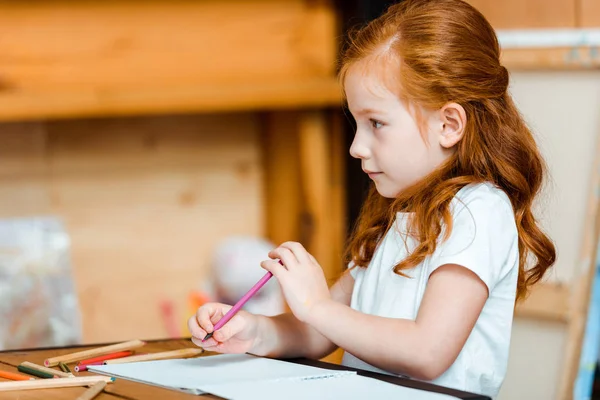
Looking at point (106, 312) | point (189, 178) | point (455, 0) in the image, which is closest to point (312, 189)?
point (189, 178)

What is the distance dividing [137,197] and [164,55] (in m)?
0.39

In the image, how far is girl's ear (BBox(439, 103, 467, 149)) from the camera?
93 centimetres

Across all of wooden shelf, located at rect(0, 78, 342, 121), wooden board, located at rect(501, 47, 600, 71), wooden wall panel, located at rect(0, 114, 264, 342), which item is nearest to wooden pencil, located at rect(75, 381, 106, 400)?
wooden shelf, located at rect(0, 78, 342, 121)

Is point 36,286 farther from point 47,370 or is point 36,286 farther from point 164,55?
point 47,370

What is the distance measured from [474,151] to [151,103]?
901 mm

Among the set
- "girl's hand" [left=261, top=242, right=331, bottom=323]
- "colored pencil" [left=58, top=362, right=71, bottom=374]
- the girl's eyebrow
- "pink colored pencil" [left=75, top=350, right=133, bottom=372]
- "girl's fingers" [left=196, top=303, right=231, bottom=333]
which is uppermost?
the girl's eyebrow

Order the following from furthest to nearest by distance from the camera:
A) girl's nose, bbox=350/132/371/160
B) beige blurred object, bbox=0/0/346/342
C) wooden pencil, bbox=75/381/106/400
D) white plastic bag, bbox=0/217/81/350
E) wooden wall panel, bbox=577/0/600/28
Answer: white plastic bag, bbox=0/217/81/350 < beige blurred object, bbox=0/0/346/342 < wooden wall panel, bbox=577/0/600/28 < girl's nose, bbox=350/132/371/160 < wooden pencil, bbox=75/381/106/400

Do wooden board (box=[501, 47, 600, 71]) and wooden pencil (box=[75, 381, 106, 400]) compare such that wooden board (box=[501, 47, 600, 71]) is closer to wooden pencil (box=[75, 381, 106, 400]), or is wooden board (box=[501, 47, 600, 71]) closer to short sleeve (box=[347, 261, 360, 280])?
short sleeve (box=[347, 261, 360, 280])

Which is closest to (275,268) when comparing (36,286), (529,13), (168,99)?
(168,99)

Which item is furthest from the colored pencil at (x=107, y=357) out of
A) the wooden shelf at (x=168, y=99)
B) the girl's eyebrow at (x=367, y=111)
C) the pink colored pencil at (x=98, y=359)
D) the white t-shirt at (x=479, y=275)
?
the wooden shelf at (x=168, y=99)

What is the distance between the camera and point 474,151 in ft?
3.09

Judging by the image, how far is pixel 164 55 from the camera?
1.80 meters

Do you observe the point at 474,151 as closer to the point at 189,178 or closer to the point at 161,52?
the point at 161,52

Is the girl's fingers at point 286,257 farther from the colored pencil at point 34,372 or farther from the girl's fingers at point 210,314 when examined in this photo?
the colored pencil at point 34,372
